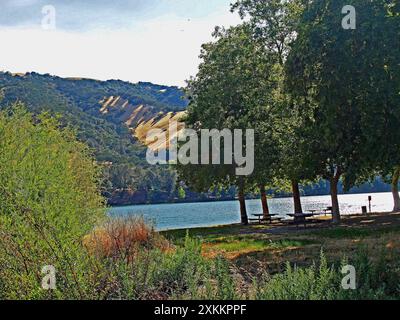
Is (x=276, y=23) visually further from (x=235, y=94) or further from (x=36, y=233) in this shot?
(x=36, y=233)

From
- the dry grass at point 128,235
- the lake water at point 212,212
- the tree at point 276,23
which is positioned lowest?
the lake water at point 212,212

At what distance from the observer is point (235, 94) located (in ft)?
112

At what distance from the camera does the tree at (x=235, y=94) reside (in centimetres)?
3288

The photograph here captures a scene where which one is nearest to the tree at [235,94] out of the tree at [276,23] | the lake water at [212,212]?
the tree at [276,23]

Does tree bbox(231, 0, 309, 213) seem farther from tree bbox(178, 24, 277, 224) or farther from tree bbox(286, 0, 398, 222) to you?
tree bbox(286, 0, 398, 222)

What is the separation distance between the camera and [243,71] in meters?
34.2

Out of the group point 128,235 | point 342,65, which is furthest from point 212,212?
point 128,235

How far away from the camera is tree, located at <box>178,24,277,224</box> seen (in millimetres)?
32875

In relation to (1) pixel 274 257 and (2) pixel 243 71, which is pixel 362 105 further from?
(2) pixel 243 71

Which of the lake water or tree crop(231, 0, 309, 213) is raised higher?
tree crop(231, 0, 309, 213)

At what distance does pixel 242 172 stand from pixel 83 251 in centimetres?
2654

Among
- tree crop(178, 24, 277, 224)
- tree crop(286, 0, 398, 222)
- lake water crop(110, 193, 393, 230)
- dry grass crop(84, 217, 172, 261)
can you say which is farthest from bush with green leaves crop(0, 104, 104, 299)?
tree crop(178, 24, 277, 224)

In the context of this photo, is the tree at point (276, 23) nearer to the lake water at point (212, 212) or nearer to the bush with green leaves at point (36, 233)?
the lake water at point (212, 212)

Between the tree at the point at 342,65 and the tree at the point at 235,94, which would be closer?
the tree at the point at 342,65
